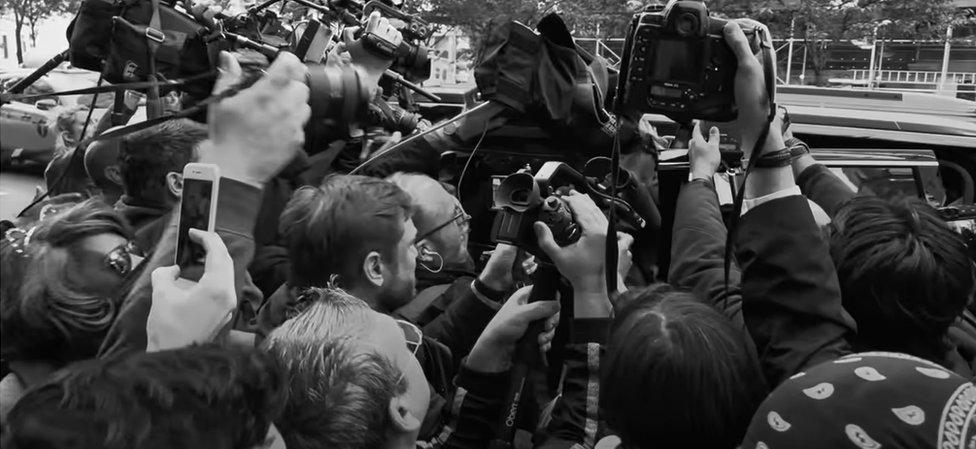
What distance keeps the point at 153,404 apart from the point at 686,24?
1.19m

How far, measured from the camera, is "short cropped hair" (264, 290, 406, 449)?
1413 millimetres

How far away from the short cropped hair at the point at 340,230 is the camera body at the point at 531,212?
30cm

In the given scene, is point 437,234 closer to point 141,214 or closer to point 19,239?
point 141,214

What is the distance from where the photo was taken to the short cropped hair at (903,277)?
165cm

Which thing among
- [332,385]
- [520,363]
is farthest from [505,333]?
[332,385]

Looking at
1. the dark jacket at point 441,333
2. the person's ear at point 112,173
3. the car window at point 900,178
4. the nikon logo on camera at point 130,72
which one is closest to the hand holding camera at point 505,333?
the dark jacket at point 441,333

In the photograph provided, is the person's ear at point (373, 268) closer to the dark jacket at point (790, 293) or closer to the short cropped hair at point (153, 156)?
the short cropped hair at point (153, 156)

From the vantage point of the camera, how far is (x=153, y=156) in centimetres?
258

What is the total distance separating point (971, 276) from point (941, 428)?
74cm

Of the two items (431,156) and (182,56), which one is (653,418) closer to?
(431,156)

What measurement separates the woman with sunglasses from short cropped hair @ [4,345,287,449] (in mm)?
481

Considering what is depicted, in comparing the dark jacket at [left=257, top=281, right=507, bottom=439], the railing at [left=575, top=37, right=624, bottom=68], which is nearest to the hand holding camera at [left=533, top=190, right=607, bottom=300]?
the dark jacket at [left=257, top=281, right=507, bottom=439]

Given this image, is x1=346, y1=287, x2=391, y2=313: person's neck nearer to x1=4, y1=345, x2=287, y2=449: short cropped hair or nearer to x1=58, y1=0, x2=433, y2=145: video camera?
x1=58, y1=0, x2=433, y2=145: video camera

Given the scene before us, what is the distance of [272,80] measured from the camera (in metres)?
1.54
